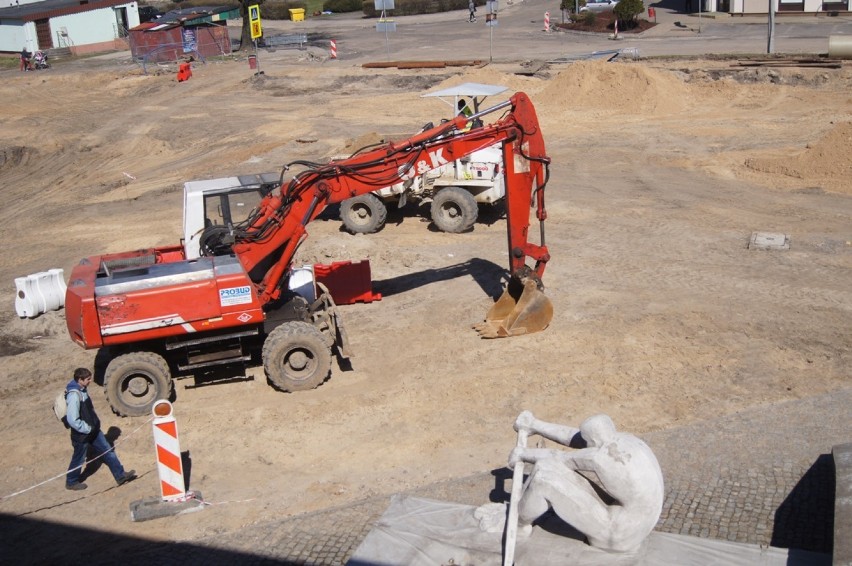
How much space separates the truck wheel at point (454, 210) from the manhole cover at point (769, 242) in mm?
5105

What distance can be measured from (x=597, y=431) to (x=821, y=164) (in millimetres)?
16257

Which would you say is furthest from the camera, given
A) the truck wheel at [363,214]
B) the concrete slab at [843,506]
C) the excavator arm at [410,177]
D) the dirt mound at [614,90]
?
the dirt mound at [614,90]

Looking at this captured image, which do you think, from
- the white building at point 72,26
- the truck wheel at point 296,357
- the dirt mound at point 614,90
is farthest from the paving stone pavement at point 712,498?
the white building at point 72,26

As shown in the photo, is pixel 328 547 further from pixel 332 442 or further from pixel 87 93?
pixel 87 93

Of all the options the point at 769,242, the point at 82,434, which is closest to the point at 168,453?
the point at 82,434

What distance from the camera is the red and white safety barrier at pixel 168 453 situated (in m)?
8.78

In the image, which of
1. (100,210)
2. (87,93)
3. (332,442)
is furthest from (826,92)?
(87,93)

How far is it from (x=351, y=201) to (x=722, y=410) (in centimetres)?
938

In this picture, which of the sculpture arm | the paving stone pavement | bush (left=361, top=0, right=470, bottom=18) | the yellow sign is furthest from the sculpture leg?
bush (left=361, top=0, right=470, bottom=18)

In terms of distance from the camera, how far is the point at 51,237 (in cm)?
1970

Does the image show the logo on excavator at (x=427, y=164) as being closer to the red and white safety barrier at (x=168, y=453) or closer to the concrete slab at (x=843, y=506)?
the red and white safety barrier at (x=168, y=453)

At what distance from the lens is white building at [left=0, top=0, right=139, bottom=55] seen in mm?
51906

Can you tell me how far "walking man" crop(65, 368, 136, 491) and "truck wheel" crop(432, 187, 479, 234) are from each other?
9308mm

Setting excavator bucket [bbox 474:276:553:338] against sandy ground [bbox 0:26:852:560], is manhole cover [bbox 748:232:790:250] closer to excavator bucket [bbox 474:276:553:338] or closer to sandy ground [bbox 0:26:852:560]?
sandy ground [bbox 0:26:852:560]
